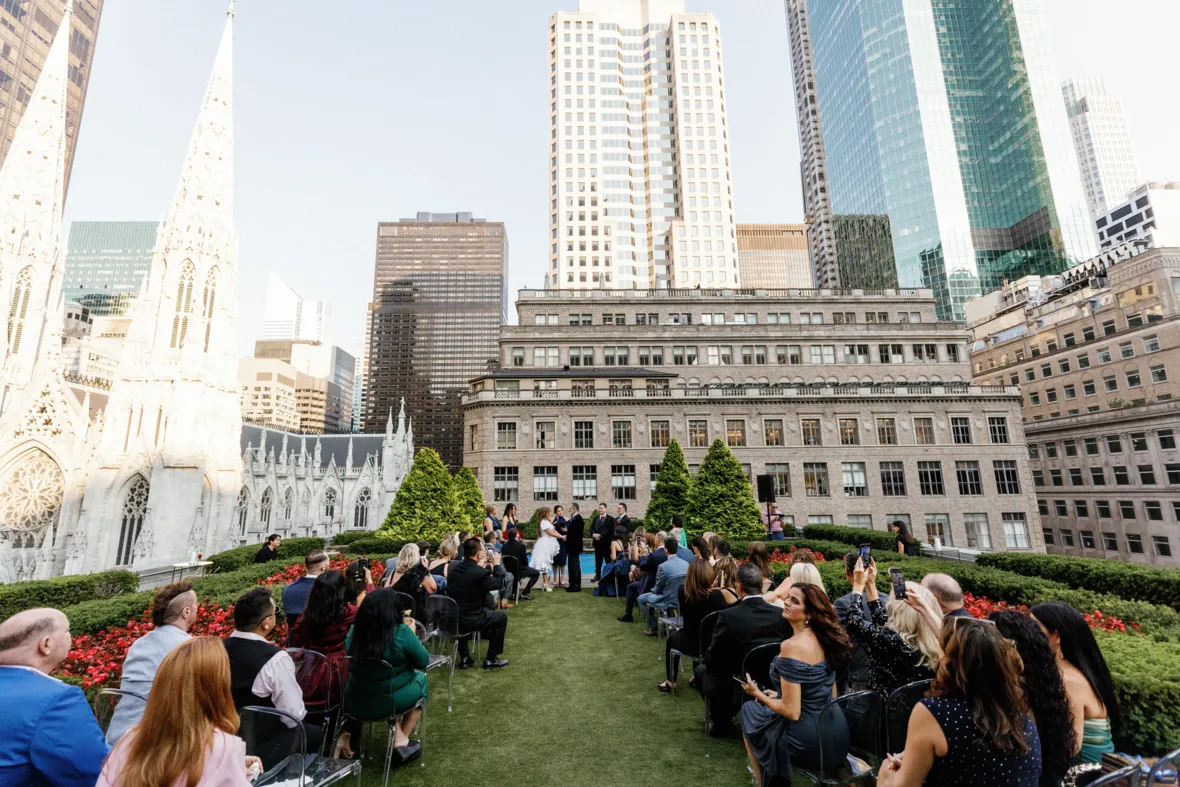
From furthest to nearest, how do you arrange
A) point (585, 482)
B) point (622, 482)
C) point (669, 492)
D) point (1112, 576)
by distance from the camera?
point (622, 482) < point (585, 482) < point (669, 492) < point (1112, 576)

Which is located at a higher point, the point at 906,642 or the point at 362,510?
the point at 906,642

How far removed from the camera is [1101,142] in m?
154

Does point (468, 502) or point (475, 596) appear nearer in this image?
point (475, 596)

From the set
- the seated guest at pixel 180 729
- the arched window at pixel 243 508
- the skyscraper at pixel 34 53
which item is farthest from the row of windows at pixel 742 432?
the skyscraper at pixel 34 53

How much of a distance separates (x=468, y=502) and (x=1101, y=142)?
742 ft

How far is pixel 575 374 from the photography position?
4238 cm

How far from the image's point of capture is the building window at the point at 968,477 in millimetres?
38938

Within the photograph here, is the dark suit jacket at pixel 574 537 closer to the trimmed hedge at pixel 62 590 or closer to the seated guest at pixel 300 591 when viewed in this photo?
the seated guest at pixel 300 591

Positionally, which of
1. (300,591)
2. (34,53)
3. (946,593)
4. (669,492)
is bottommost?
(300,591)

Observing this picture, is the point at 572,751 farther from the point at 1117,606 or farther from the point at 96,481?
the point at 96,481

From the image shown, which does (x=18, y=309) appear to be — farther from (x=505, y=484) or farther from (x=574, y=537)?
(x=574, y=537)

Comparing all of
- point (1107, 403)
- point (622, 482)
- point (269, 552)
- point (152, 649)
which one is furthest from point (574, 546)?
point (1107, 403)

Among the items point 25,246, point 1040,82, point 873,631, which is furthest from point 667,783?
point 1040,82

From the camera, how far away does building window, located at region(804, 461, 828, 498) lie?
3856 centimetres
